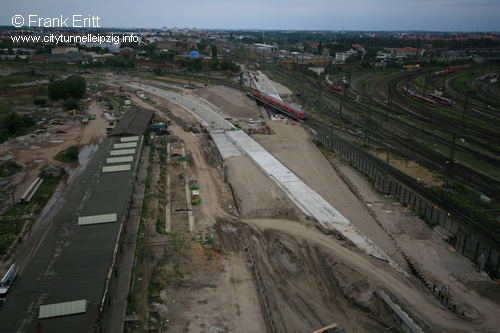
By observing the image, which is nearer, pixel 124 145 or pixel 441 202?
pixel 441 202

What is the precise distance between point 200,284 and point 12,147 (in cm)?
2960

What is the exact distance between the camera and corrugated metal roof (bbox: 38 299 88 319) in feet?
45.0

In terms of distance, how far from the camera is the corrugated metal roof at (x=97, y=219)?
793 inches

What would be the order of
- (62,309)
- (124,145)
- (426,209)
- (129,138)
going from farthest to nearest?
(129,138)
(124,145)
(426,209)
(62,309)

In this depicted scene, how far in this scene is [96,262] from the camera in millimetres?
16906

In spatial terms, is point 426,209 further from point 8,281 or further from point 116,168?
point 8,281

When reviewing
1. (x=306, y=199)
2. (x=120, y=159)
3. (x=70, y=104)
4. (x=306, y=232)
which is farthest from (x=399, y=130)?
(x=70, y=104)

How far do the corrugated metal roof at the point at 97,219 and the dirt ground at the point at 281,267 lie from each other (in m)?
2.34

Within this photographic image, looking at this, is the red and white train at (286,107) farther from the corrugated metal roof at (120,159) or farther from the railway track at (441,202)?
the corrugated metal roof at (120,159)

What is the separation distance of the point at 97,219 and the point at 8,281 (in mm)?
4418

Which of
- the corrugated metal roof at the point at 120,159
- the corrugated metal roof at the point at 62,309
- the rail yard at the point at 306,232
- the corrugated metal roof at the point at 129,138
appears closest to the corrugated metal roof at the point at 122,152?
the corrugated metal roof at the point at 120,159

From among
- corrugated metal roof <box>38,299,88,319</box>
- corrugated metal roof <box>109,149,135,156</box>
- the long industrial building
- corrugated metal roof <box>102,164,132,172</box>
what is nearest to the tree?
corrugated metal roof <box>109,149,135,156</box>

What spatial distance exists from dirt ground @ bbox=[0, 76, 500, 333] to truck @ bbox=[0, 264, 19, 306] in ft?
16.2

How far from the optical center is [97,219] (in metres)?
20.4
